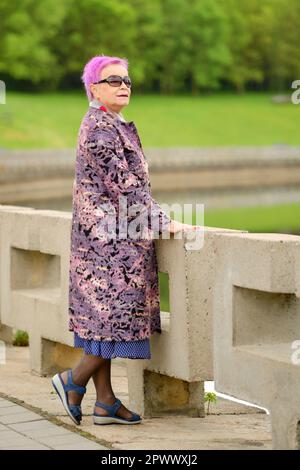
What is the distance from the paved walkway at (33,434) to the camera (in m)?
5.36

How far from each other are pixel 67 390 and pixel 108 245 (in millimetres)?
784

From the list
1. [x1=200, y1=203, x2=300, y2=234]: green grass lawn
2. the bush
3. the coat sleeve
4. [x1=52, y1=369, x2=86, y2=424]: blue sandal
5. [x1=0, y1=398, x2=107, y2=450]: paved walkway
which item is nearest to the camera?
[x1=0, y1=398, x2=107, y2=450]: paved walkway

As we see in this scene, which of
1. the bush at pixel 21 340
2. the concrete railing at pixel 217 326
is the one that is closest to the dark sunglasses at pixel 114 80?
the concrete railing at pixel 217 326

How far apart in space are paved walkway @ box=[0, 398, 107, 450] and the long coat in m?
0.48

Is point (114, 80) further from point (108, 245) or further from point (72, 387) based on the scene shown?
point (72, 387)

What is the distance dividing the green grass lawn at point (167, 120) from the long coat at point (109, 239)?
57.0 meters

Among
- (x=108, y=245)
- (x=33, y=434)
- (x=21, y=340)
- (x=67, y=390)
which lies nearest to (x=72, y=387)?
(x=67, y=390)

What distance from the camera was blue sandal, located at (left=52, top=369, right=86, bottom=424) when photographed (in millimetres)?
5992

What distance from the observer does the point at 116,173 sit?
5859 mm

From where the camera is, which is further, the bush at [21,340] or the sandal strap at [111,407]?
the bush at [21,340]

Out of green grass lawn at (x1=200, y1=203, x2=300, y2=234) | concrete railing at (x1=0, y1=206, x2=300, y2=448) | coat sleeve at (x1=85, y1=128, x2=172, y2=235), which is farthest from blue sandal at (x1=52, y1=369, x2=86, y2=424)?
green grass lawn at (x1=200, y1=203, x2=300, y2=234)

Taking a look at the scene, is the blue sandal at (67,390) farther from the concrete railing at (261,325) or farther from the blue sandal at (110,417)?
the concrete railing at (261,325)

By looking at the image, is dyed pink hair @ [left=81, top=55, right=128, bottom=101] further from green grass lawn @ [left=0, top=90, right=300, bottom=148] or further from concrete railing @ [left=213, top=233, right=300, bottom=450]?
green grass lawn @ [left=0, top=90, right=300, bottom=148]

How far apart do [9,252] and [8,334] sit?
0.98 metres
